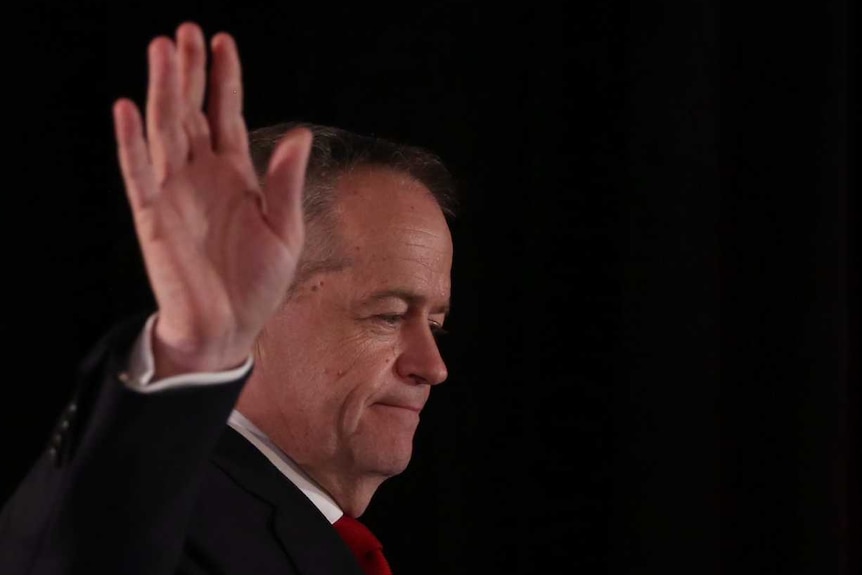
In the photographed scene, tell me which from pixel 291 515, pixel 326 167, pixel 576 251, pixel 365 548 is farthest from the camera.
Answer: pixel 576 251

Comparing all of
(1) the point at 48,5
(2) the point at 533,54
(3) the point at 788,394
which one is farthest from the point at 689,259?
(1) the point at 48,5

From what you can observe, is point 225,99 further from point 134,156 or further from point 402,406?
point 402,406

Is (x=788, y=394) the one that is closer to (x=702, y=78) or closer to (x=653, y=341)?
(x=653, y=341)

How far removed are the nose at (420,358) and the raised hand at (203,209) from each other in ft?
1.86

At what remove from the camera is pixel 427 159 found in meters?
1.58

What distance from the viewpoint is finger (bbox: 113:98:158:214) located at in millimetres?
806

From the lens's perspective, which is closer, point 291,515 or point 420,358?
point 291,515

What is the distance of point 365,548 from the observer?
4.42ft

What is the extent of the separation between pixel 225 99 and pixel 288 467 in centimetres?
61

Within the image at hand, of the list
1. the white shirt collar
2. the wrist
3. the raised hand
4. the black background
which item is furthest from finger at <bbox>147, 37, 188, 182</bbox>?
the black background

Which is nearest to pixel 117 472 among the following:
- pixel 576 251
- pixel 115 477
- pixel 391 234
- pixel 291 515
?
pixel 115 477

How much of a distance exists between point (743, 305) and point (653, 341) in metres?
0.17

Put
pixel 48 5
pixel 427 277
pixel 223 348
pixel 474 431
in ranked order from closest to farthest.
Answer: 1. pixel 223 348
2. pixel 427 277
3. pixel 48 5
4. pixel 474 431

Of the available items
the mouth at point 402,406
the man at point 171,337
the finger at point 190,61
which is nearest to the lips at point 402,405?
the mouth at point 402,406
